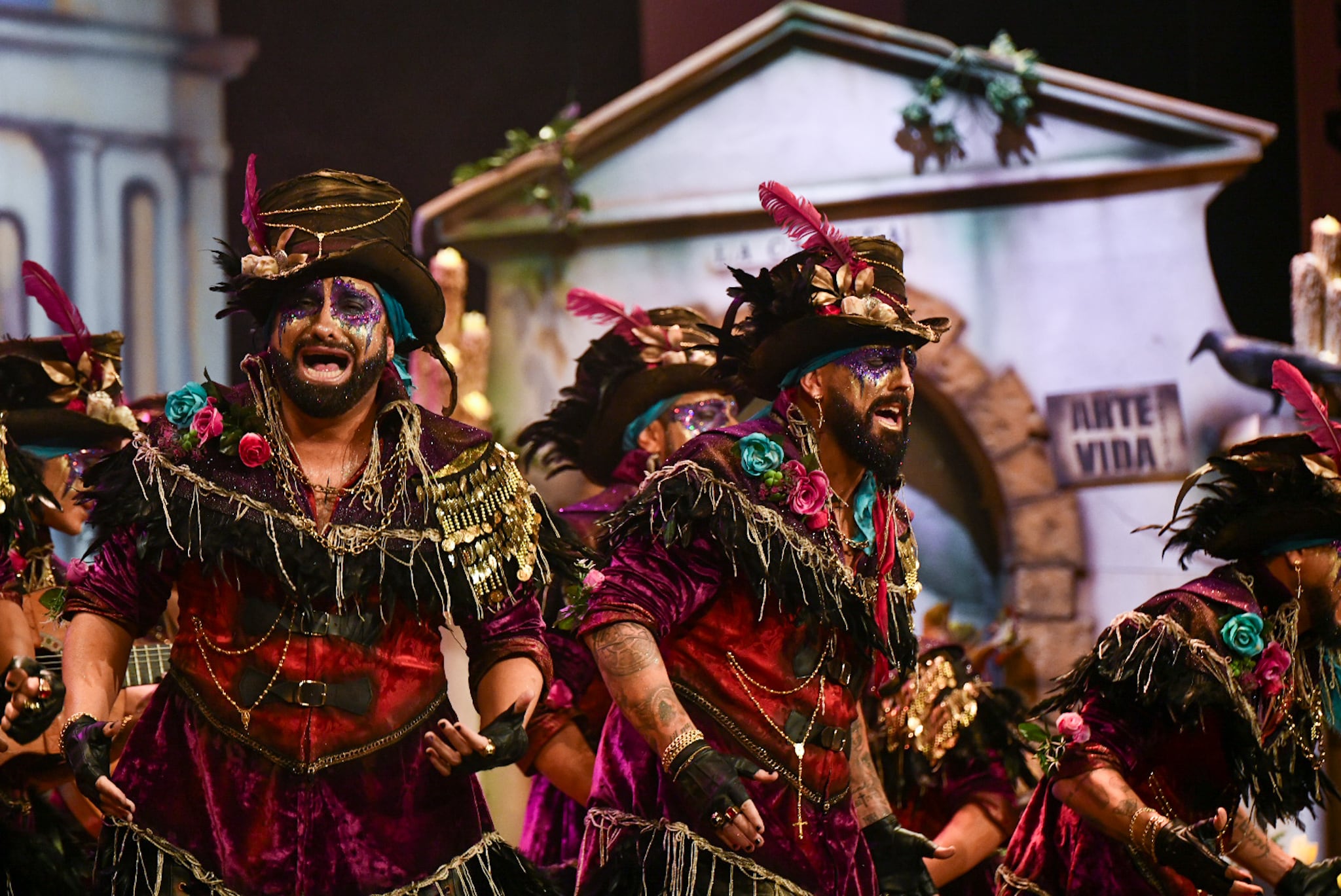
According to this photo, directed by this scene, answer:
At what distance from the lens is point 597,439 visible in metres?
5.52

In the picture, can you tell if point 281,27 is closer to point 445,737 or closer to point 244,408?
point 244,408

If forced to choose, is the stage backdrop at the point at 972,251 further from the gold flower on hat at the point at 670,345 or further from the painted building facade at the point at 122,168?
the gold flower on hat at the point at 670,345

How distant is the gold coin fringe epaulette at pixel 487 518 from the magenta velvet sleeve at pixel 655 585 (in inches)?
6.8

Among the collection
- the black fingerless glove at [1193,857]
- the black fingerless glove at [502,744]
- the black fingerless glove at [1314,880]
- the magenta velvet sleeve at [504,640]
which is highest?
the magenta velvet sleeve at [504,640]

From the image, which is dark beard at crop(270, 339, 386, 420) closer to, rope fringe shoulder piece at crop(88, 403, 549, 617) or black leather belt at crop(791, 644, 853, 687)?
rope fringe shoulder piece at crop(88, 403, 549, 617)

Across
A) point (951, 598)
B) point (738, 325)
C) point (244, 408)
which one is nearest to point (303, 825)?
point (244, 408)

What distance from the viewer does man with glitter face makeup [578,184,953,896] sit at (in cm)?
338

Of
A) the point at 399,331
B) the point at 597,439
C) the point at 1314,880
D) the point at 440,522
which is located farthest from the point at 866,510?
the point at 597,439

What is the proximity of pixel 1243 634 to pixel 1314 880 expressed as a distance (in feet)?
2.11

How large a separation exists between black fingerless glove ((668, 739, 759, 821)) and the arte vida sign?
564 centimetres

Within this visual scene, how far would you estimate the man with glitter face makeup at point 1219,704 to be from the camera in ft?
14.1

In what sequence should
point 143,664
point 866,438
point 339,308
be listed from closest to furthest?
point 339,308, point 866,438, point 143,664

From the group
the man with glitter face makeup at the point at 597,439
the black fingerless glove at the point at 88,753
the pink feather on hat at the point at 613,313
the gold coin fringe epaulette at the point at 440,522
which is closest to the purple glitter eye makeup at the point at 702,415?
the man with glitter face makeup at the point at 597,439

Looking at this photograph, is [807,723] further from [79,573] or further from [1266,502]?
[1266,502]
